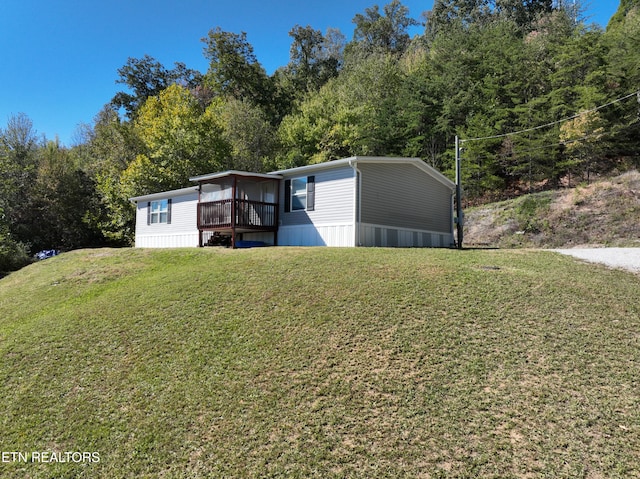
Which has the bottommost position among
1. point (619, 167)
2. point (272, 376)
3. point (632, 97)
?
point (272, 376)

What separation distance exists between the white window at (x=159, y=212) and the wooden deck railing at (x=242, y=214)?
5191 mm

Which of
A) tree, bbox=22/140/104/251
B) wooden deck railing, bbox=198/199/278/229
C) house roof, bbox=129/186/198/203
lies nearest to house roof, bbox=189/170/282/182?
wooden deck railing, bbox=198/199/278/229

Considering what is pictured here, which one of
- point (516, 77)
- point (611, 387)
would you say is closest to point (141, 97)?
point (516, 77)

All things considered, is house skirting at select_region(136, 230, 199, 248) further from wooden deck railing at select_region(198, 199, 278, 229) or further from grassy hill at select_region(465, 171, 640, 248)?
grassy hill at select_region(465, 171, 640, 248)

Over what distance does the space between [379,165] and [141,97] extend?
3194 cm

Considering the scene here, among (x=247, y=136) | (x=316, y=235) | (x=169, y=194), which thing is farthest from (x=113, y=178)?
(x=316, y=235)

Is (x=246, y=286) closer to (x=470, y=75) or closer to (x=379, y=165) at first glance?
(x=379, y=165)

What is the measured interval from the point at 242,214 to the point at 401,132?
16.3 m

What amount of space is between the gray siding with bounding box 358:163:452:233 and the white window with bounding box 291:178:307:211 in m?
2.30

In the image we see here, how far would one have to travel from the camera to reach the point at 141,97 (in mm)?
37375

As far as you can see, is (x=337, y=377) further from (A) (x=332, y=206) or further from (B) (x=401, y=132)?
(B) (x=401, y=132)

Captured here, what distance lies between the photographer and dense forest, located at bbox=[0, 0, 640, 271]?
2156 centimetres

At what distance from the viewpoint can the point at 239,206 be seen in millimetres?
14656

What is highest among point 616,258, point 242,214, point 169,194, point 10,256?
point 169,194
